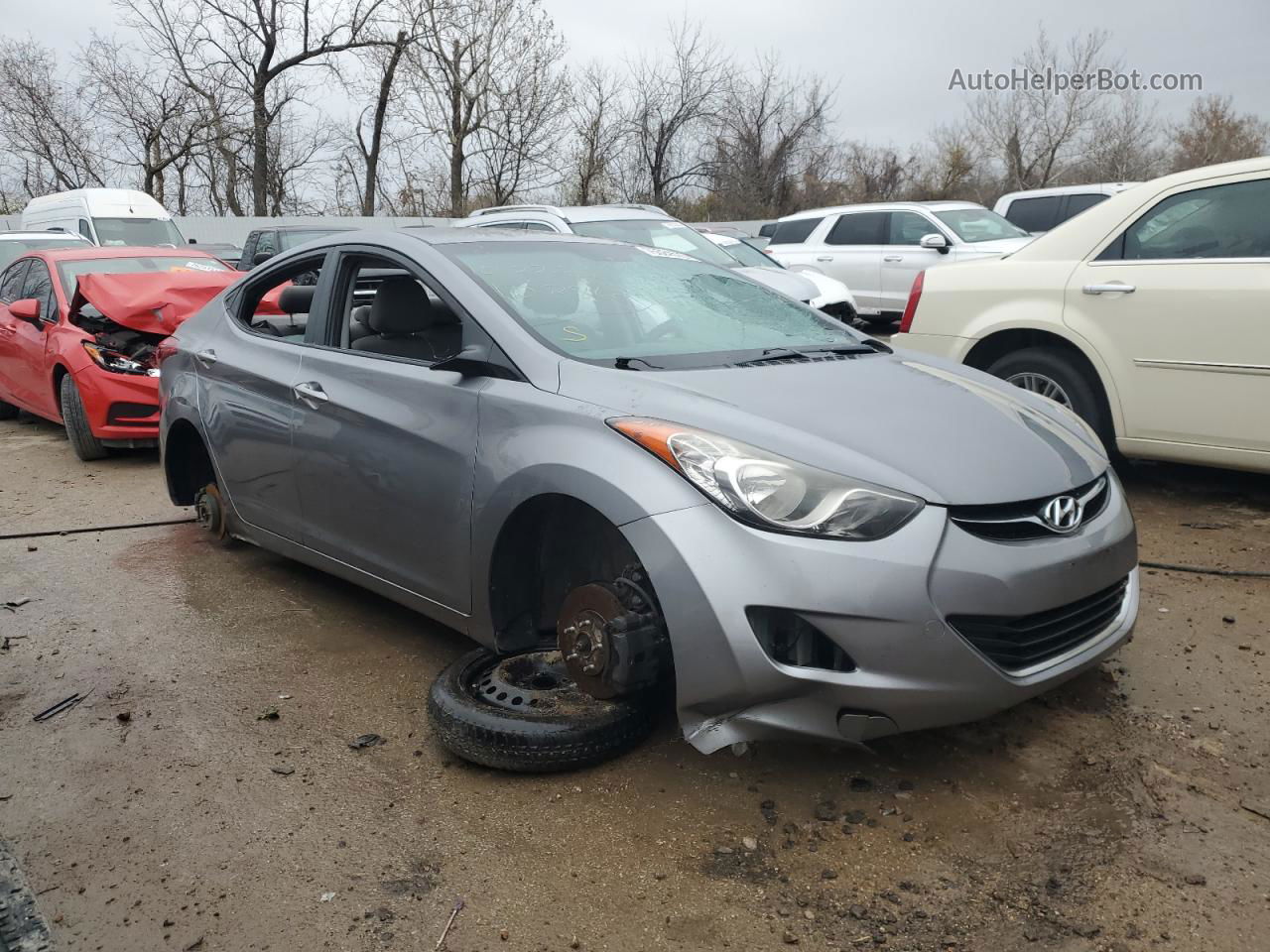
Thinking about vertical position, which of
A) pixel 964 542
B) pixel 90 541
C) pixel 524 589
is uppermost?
pixel 964 542

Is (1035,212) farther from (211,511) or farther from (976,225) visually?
(211,511)

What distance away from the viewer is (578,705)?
118 inches

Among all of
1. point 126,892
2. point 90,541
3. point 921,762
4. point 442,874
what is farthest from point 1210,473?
point 90,541

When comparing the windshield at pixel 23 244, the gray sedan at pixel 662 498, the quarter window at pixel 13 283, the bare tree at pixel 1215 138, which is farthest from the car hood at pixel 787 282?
the bare tree at pixel 1215 138

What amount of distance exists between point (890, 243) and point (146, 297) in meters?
8.64

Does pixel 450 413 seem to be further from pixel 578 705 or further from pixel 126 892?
pixel 126 892

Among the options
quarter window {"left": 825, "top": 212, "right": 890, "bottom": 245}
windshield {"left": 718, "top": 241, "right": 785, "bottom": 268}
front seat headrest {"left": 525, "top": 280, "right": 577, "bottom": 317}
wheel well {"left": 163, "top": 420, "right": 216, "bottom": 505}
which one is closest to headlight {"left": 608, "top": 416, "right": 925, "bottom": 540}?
front seat headrest {"left": 525, "top": 280, "right": 577, "bottom": 317}

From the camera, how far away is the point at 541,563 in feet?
10.5

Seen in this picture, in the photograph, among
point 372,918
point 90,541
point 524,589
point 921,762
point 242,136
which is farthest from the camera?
point 242,136

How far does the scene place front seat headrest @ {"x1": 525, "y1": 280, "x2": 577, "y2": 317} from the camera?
11.2 ft

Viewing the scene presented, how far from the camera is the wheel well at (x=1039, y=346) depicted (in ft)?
17.4

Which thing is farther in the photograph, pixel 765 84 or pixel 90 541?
pixel 765 84

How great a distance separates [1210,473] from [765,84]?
34.3 metres

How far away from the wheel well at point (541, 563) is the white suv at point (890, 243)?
379 inches
